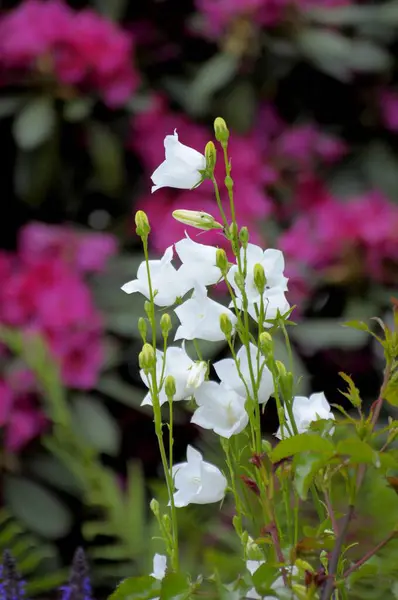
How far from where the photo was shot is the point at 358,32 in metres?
2.07

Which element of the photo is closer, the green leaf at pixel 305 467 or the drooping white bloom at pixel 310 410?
the green leaf at pixel 305 467

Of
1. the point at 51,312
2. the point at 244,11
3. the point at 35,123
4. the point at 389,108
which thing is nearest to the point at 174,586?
the point at 51,312

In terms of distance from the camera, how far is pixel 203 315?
64cm

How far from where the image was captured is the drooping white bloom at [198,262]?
63cm

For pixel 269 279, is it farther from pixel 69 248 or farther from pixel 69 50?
pixel 69 50

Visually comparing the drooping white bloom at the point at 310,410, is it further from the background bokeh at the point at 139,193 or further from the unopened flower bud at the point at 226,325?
the background bokeh at the point at 139,193

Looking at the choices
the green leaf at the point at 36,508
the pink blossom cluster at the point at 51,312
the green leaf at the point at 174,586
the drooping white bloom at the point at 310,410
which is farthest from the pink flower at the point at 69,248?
the green leaf at the point at 174,586

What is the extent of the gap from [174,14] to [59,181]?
42 centimetres

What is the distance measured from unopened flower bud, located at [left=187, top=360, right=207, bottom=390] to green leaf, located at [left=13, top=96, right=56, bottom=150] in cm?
117

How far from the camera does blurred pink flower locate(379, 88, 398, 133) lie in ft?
6.52

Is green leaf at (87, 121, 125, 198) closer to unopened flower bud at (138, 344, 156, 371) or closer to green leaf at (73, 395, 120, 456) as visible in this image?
green leaf at (73, 395, 120, 456)

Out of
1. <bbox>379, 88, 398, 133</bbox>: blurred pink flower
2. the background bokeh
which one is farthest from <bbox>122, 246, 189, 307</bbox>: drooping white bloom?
<bbox>379, 88, 398, 133</bbox>: blurred pink flower

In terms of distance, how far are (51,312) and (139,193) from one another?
17.2 inches

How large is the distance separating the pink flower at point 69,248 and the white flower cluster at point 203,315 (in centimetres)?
104
